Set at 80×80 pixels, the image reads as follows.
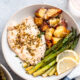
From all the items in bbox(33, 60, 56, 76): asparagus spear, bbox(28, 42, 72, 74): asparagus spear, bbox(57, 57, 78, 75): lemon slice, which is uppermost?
bbox(28, 42, 72, 74): asparagus spear

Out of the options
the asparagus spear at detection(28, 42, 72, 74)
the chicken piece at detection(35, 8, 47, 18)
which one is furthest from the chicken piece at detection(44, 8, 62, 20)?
the asparagus spear at detection(28, 42, 72, 74)

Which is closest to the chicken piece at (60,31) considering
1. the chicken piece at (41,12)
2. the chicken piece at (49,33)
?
the chicken piece at (49,33)

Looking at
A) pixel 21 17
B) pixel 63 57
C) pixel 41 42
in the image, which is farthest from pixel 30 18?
pixel 63 57

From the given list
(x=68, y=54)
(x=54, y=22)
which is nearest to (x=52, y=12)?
(x=54, y=22)

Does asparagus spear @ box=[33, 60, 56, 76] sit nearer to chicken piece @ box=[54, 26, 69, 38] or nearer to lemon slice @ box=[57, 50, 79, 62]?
lemon slice @ box=[57, 50, 79, 62]

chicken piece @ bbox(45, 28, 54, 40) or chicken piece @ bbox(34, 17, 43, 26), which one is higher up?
chicken piece @ bbox(34, 17, 43, 26)

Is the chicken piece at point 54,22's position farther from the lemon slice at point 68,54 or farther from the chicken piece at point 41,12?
the lemon slice at point 68,54

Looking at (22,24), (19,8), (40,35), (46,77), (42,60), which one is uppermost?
(19,8)

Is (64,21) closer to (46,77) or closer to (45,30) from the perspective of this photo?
(45,30)
